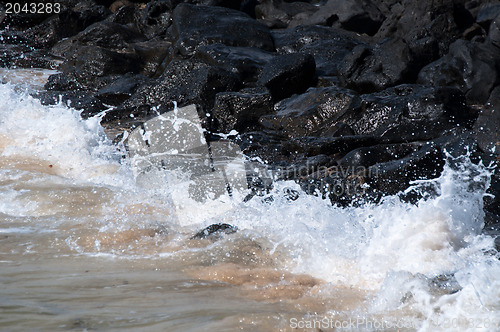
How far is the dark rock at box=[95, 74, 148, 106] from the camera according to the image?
32.3 ft

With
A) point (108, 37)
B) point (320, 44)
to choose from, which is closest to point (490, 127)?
point (320, 44)

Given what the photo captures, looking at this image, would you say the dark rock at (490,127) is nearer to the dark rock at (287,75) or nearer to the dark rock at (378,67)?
the dark rock at (378,67)

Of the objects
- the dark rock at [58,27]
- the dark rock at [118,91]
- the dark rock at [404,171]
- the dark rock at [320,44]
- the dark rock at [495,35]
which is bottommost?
the dark rock at [404,171]

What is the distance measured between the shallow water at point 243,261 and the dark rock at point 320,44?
18.8 ft

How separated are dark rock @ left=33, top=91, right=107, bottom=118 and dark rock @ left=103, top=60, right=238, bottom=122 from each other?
385mm

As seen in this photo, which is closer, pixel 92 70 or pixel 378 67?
pixel 378 67

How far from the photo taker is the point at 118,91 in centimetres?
991

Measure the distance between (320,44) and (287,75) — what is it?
3.09 metres

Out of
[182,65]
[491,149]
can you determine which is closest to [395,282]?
[491,149]

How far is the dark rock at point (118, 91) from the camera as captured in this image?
387 inches

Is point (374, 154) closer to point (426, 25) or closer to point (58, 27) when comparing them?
point (426, 25)

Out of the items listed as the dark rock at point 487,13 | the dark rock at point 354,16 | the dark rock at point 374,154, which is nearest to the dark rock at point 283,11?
the dark rock at point 354,16

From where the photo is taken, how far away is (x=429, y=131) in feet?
22.7

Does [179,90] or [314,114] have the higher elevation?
[179,90]
